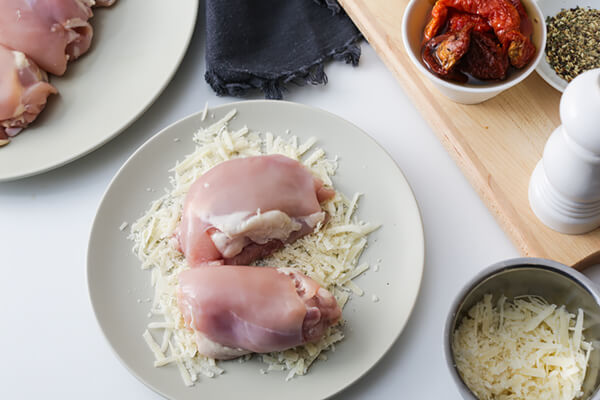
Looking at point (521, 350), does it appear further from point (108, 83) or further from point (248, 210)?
point (108, 83)

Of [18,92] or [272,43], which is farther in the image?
[272,43]

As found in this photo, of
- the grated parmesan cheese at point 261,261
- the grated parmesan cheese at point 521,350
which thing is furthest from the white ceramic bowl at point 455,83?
the grated parmesan cheese at point 521,350

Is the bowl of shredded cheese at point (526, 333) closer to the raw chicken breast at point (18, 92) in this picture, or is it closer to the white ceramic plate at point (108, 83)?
the white ceramic plate at point (108, 83)

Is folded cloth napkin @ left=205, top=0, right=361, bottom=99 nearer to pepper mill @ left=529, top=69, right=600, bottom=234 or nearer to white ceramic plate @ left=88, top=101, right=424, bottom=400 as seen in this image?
white ceramic plate @ left=88, top=101, right=424, bottom=400

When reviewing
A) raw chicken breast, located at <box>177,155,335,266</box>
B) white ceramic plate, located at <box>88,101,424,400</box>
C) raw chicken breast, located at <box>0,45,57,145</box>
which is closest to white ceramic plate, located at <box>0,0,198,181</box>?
raw chicken breast, located at <box>0,45,57,145</box>

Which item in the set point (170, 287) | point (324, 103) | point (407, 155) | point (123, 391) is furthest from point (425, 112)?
point (123, 391)

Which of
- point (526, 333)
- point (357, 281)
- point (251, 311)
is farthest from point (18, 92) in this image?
point (526, 333)

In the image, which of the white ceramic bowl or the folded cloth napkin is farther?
the folded cloth napkin
